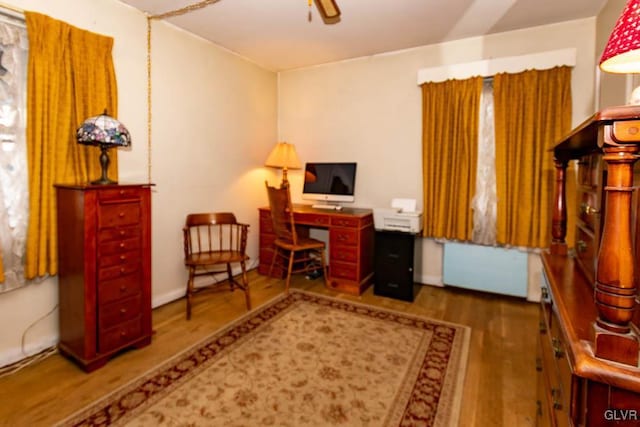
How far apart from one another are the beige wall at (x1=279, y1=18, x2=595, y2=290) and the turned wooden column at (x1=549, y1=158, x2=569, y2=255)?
1541mm

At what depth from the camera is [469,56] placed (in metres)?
3.19

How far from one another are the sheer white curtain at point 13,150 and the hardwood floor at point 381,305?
2.19 ft

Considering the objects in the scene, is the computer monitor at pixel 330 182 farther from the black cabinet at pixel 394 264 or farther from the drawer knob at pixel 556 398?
the drawer knob at pixel 556 398

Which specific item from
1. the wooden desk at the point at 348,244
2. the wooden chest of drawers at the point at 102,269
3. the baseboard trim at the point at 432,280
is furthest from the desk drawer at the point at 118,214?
the baseboard trim at the point at 432,280

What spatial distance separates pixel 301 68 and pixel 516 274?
3283 mm

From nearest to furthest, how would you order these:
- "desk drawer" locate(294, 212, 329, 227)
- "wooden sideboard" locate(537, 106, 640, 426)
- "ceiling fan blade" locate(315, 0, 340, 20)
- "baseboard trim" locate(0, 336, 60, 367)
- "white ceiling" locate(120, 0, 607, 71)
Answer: "wooden sideboard" locate(537, 106, 640, 426) → "ceiling fan blade" locate(315, 0, 340, 20) → "baseboard trim" locate(0, 336, 60, 367) → "white ceiling" locate(120, 0, 607, 71) → "desk drawer" locate(294, 212, 329, 227)

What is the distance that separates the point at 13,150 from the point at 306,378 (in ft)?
7.27

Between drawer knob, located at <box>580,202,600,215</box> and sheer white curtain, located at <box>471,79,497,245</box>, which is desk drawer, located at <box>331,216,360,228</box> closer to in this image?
sheer white curtain, located at <box>471,79,497,245</box>

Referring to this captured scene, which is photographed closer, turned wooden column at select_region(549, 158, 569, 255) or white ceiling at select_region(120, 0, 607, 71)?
turned wooden column at select_region(549, 158, 569, 255)

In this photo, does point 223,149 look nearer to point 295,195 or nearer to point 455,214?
point 295,195

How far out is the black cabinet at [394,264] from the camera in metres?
3.16

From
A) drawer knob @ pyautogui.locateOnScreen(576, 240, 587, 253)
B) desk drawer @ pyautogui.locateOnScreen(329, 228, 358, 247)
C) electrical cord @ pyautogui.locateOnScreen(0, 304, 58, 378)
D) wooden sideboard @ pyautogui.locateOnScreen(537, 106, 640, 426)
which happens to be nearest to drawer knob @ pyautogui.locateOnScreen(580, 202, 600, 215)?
drawer knob @ pyautogui.locateOnScreen(576, 240, 587, 253)

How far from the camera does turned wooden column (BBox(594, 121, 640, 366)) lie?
2.32ft

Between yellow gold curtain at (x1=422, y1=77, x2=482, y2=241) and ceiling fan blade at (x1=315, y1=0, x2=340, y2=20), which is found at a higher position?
ceiling fan blade at (x1=315, y1=0, x2=340, y2=20)
